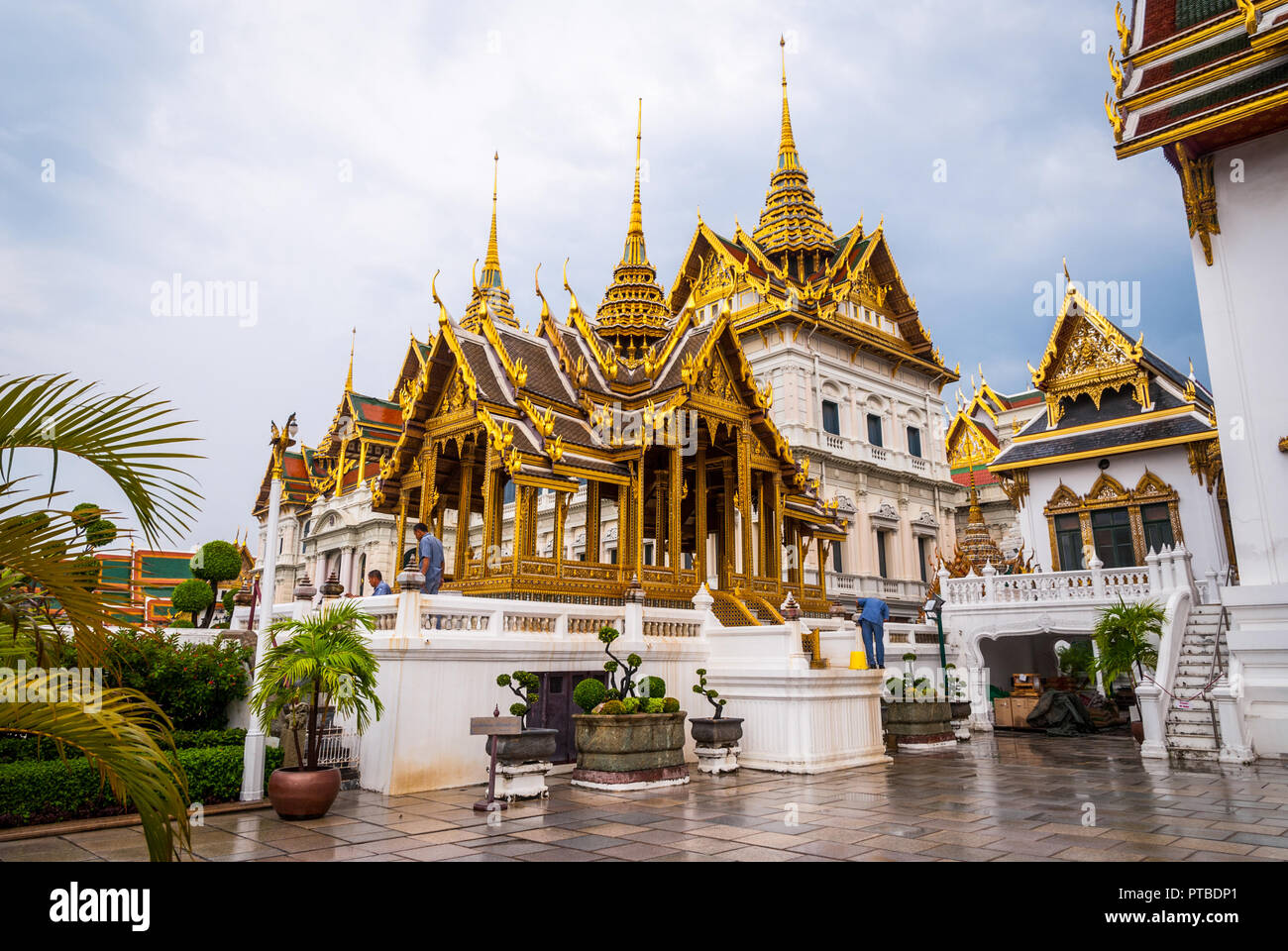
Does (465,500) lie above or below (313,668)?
above

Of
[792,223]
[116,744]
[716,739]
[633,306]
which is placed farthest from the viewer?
[792,223]

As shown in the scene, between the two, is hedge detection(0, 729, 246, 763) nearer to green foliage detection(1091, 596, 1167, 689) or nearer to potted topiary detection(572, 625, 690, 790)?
potted topiary detection(572, 625, 690, 790)

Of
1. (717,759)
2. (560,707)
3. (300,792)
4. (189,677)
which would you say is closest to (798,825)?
(717,759)

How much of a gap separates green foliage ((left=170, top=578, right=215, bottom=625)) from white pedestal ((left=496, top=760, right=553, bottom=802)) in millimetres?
8425

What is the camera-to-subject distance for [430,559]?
36.3 feet

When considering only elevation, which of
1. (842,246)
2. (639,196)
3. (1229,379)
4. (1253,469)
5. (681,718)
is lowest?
(681,718)

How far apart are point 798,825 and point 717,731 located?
3683 mm

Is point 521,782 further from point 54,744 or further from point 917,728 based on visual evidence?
point 917,728

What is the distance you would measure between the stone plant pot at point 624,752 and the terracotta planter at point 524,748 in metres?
0.86

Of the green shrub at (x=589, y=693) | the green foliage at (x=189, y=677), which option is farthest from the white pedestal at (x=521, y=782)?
the green foliage at (x=189, y=677)

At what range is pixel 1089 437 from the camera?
23.6m
